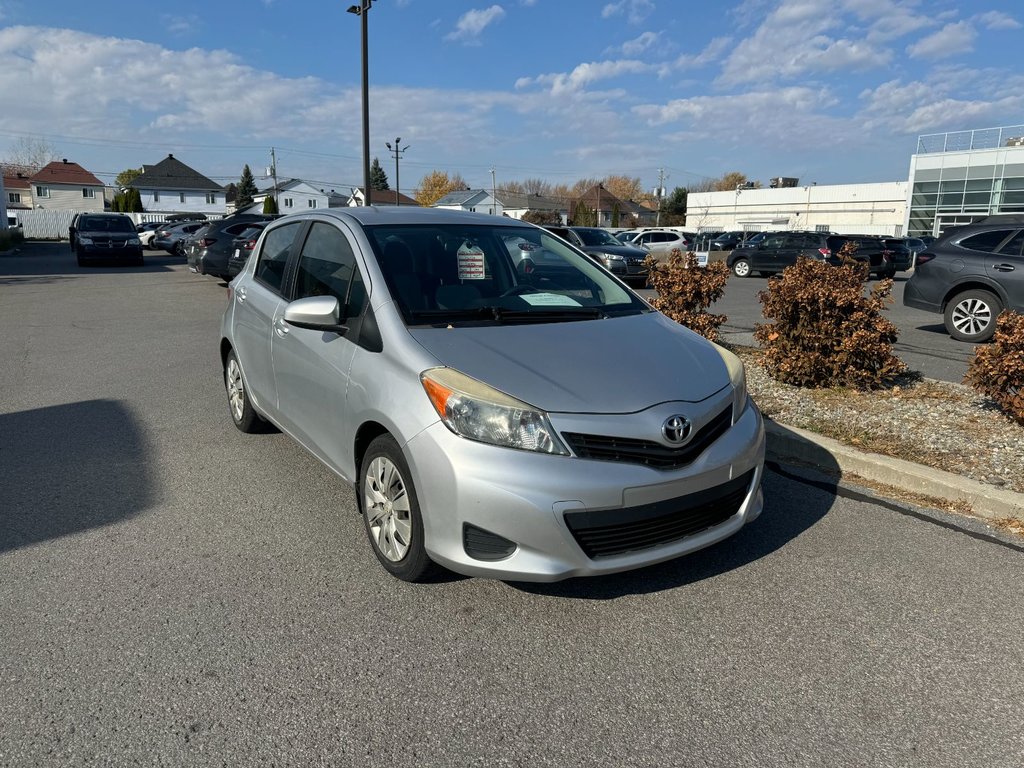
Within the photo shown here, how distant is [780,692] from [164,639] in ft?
7.82

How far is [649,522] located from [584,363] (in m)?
0.76

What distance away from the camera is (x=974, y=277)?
34.0 feet

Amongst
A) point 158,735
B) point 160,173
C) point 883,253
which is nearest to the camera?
point 158,735

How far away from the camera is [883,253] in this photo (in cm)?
2350

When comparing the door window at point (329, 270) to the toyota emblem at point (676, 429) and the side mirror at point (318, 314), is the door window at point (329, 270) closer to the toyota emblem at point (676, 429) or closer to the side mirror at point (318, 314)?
the side mirror at point (318, 314)

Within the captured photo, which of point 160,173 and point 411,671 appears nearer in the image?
point 411,671

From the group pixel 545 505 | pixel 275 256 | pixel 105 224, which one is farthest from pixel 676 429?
pixel 105 224

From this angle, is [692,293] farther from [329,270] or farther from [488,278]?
[329,270]

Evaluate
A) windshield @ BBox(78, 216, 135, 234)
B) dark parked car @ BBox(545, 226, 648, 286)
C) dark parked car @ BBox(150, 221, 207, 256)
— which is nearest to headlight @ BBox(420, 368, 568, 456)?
dark parked car @ BBox(545, 226, 648, 286)

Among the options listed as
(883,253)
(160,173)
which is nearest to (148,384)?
(883,253)

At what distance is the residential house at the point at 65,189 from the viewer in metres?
84.4

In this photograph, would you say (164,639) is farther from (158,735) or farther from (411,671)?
(411,671)

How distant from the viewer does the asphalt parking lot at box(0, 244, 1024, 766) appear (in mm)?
2424

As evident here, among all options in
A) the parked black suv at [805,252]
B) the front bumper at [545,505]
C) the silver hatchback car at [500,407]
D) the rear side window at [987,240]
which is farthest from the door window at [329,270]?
the parked black suv at [805,252]
